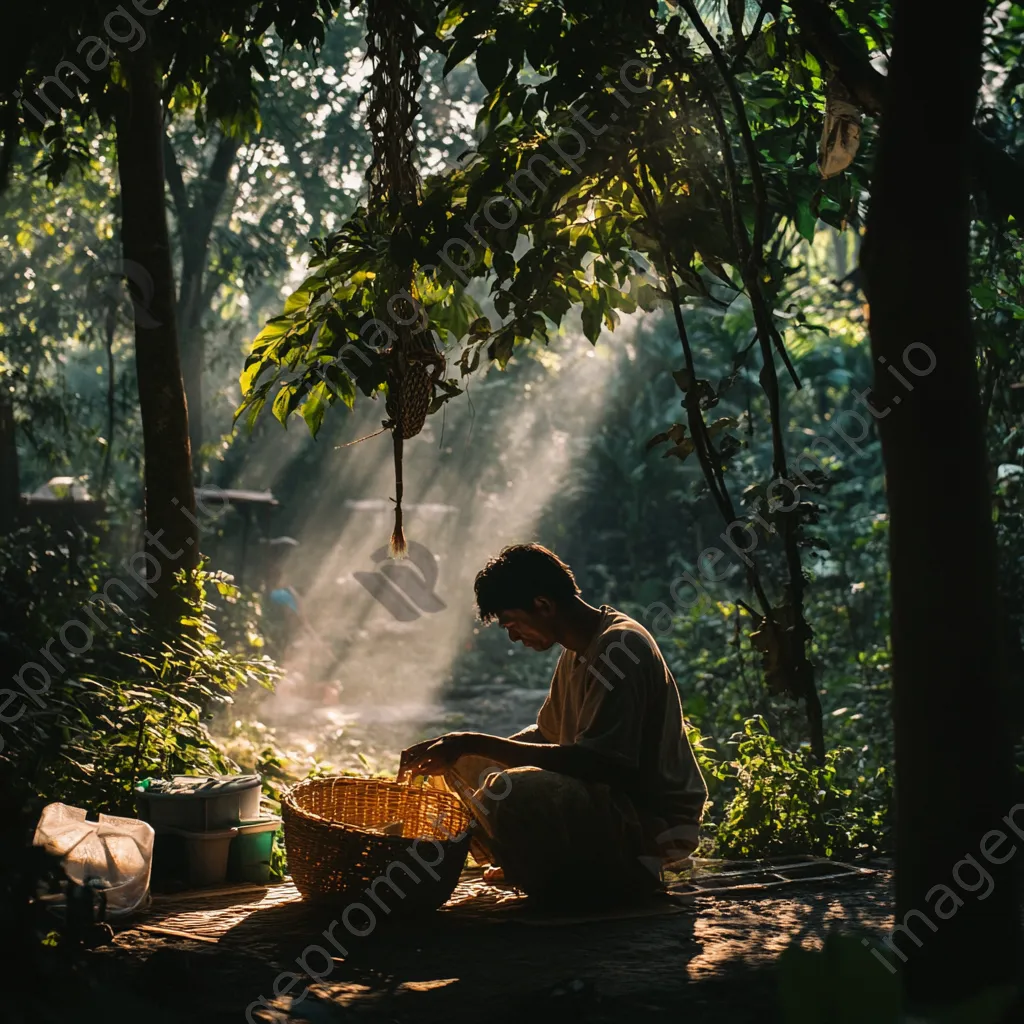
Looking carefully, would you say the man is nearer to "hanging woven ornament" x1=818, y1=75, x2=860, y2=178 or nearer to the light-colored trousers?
the light-colored trousers

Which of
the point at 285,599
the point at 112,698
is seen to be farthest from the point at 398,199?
the point at 285,599

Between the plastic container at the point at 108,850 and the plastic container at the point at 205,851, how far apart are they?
1.42ft

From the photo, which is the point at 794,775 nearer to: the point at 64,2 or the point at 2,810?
the point at 2,810

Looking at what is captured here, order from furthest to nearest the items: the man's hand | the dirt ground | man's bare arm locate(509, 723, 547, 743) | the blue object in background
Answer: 1. the blue object in background
2. man's bare arm locate(509, 723, 547, 743)
3. the man's hand
4. the dirt ground

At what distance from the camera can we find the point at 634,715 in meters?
3.56

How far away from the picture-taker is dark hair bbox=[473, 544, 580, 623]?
3.72 meters

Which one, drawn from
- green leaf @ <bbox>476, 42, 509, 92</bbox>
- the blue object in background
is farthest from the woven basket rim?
the blue object in background

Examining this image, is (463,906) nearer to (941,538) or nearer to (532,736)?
(532,736)

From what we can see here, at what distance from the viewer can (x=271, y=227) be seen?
2025 centimetres

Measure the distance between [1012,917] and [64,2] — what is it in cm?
366

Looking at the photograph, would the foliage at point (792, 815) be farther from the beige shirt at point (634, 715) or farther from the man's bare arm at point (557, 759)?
the man's bare arm at point (557, 759)

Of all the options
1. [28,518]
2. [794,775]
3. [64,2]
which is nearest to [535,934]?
[794,775]

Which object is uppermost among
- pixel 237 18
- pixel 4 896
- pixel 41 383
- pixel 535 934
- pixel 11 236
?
pixel 11 236

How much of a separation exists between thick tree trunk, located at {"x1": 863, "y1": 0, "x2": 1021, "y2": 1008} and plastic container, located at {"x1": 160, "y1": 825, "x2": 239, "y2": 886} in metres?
2.64
